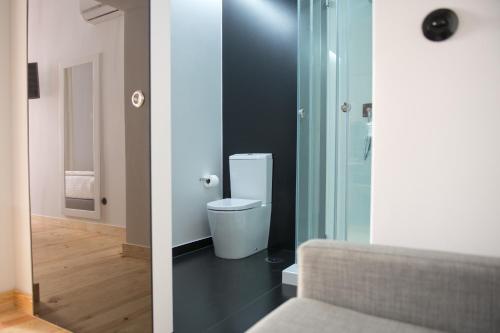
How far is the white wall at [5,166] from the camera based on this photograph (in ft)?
6.98

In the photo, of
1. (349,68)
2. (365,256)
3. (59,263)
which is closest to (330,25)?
(349,68)

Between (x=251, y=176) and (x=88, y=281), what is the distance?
1886 mm

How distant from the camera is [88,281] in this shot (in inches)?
71.3

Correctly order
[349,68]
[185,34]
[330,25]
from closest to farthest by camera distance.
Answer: [349,68], [330,25], [185,34]

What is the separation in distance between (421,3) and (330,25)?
1379 mm

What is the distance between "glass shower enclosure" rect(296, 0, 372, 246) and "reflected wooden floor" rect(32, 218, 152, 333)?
1.35 m

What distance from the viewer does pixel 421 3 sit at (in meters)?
1.19

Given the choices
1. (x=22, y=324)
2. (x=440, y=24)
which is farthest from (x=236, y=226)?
(x=440, y=24)

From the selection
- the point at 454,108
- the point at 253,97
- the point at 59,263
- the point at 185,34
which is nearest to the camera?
the point at 454,108

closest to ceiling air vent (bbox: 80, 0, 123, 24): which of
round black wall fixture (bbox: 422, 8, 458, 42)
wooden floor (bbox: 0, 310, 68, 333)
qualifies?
round black wall fixture (bbox: 422, 8, 458, 42)

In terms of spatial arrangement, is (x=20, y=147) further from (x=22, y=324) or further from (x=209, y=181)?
(x=209, y=181)

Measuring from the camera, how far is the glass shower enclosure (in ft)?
7.42

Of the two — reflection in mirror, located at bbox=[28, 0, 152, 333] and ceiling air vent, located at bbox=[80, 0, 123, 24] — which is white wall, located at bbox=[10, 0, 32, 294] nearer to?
reflection in mirror, located at bbox=[28, 0, 152, 333]

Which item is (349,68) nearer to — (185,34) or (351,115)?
(351,115)
